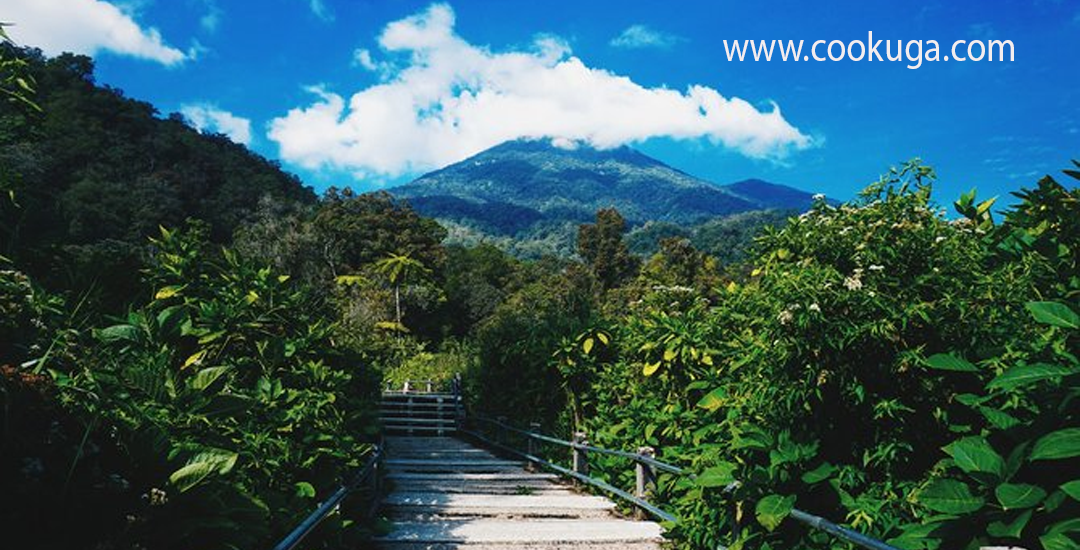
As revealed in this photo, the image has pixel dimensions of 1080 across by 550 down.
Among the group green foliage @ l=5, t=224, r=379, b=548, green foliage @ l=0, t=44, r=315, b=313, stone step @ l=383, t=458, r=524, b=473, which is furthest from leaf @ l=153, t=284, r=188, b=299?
green foliage @ l=0, t=44, r=315, b=313

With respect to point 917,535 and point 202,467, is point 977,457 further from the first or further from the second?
point 202,467

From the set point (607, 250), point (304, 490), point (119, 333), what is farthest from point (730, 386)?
point (607, 250)

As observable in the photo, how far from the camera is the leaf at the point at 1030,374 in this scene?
1863 millimetres

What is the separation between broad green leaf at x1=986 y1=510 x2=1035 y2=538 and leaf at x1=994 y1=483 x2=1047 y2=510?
0.03 meters

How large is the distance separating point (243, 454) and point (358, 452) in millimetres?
1889

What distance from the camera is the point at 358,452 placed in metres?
5.03

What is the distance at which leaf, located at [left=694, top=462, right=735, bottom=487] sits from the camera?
11.0 ft

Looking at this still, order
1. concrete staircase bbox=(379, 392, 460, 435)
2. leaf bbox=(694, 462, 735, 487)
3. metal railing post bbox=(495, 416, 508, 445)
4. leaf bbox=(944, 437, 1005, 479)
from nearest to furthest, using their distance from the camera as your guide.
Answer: leaf bbox=(944, 437, 1005, 479)
leaf bbox=(694, 462, 735, 487)
metal railing post bbox=(495, 416, 508, 445)
concrete staircase bbox=(379, 392, 460, 435)

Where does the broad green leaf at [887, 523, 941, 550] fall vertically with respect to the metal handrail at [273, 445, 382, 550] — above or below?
above

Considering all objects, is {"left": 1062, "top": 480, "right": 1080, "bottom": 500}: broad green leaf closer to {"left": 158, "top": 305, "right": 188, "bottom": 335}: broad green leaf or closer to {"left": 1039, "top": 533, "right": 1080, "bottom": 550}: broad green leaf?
{"left": 1039, "top": 533, "right": 1080, "bottom": 550}: broad green leaf

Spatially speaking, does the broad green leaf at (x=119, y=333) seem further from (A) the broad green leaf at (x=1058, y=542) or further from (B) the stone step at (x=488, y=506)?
(A) the broad green leaf at (x=1058, y=542)

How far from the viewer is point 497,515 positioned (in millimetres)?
6254

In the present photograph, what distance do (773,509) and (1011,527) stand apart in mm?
1160

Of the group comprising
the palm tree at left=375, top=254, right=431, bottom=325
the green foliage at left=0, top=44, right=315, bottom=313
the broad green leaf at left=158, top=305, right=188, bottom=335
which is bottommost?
the broad green leaf at left=158, top=305, right=188, bottom=335
